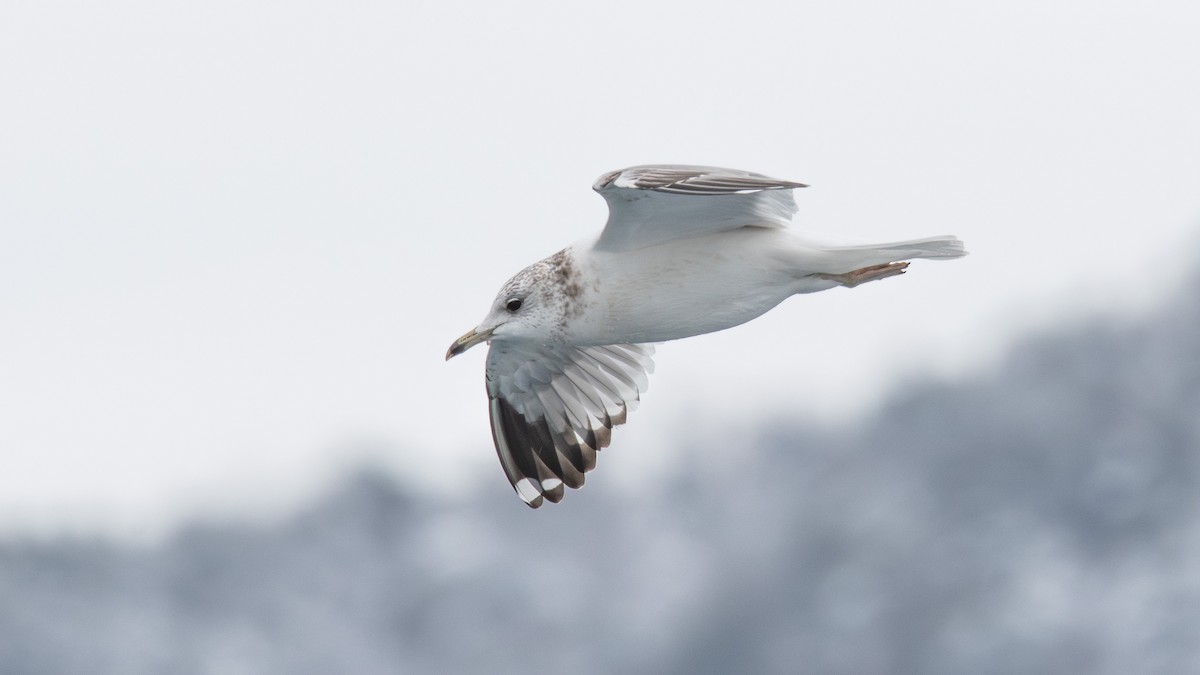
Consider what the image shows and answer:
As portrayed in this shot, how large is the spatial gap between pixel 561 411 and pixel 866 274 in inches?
106

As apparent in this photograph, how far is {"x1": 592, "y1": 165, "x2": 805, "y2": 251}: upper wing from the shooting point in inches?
Answer: 329

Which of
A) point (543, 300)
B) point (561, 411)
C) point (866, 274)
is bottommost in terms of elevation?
point (561, 411)

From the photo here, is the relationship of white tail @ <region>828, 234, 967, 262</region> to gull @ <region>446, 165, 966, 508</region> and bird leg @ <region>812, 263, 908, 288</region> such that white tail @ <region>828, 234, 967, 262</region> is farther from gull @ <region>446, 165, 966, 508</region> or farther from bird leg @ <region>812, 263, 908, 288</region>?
bird leg @ <region>812, 263, 908, 288</region>

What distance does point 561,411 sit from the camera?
37.1ft

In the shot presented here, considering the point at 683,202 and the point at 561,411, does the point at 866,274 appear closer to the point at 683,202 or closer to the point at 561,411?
the point at 683,202

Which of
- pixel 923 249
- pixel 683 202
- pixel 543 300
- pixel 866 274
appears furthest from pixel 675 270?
pixel 923 249

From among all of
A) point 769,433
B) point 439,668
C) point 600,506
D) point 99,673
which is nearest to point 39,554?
point 99,673

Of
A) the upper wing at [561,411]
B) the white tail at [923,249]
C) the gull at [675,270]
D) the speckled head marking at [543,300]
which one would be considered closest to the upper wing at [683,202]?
the gull at [675,270]

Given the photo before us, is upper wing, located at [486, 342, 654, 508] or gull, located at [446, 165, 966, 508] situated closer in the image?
gull, located at [446, 165, 966, 508]

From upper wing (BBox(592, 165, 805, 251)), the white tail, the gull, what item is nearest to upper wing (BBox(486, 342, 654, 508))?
the gull

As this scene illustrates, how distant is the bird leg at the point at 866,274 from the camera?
9.23 meters

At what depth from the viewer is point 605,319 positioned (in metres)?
9.31

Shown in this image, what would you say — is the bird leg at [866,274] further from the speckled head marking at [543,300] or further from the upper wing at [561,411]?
the upper wing at [561,411]

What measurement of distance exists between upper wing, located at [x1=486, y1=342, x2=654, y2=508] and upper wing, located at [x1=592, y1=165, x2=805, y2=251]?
1.99 metres
